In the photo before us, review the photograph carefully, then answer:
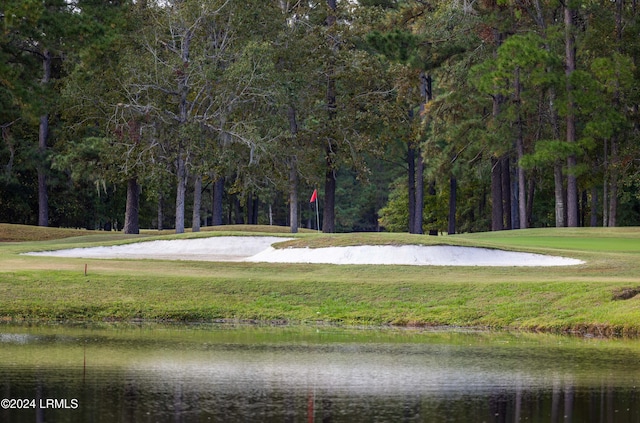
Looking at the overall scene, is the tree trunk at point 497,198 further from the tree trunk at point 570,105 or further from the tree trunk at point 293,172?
the tree trunk at point 293,172

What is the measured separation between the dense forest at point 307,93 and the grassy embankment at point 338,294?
57.0 ft

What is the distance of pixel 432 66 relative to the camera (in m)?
56.4

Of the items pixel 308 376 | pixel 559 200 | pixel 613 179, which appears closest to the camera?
pixel 308 376

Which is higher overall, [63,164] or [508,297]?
[63,164]

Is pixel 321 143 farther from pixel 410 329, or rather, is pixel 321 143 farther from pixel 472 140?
pixel 410 329

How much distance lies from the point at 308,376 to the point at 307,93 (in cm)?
4010

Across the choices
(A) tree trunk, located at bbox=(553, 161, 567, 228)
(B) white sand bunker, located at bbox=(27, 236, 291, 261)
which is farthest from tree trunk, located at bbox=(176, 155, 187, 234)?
(A) tree trunk, located at bbox=(553, 161, 567, 228)

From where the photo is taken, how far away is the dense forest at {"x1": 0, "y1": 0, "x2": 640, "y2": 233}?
163 feet

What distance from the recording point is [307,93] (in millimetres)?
54406

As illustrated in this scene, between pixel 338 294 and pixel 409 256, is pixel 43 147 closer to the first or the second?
pixel 409 256

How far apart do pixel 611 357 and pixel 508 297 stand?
22.7 ft

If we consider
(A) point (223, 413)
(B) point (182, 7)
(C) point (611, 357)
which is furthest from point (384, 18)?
(A) point (223, 413)

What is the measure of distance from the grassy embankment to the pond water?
196cm

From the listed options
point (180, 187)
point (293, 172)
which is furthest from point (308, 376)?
point (293, 172)
